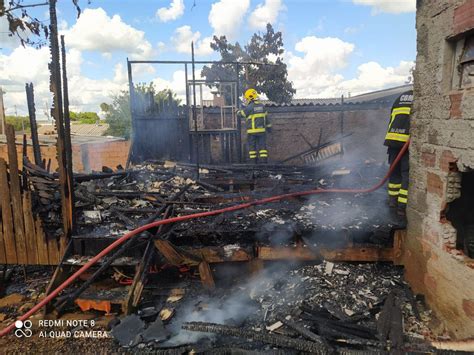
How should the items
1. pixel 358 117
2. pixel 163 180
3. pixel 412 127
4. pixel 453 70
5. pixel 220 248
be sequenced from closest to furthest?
pixel 453 70
pixel 412 127
pixel 220 248
pixel 163 180
pixel 358 117

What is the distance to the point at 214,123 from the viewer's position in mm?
12711

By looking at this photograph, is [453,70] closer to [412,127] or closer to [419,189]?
[412,127]

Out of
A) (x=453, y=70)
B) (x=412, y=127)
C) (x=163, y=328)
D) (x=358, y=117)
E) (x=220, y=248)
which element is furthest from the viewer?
(x=358, y=117)

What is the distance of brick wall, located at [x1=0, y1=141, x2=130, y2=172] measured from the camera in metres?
14.5

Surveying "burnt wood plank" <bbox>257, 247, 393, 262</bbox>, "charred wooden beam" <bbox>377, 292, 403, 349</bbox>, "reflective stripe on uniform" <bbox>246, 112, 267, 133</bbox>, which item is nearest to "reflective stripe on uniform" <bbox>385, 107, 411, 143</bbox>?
"burnt wood plank" <bbox>257, 247, 393, 262</bbox>

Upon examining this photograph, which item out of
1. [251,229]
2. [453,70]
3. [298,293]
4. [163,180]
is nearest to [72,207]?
[251,229]

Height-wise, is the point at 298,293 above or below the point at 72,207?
below

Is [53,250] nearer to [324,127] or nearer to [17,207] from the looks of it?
[17,207]

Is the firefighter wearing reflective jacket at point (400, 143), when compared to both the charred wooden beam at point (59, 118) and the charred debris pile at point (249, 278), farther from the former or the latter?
the charred wooden beam at point (59, 118)

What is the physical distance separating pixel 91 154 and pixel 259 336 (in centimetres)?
1455

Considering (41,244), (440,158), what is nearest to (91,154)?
(41,244)

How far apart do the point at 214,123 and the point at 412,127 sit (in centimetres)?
957

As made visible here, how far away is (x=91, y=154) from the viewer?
15586mm

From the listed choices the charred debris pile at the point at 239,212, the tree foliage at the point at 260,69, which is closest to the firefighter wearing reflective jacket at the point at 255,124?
the charred debris pile at the point at 239,212
